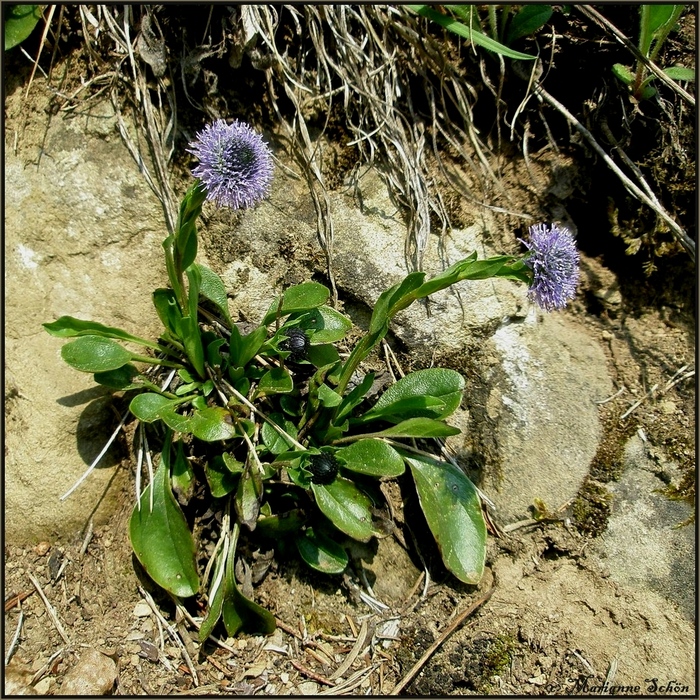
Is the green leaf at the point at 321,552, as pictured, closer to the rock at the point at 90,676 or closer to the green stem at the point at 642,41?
the rock at the point at 90,676

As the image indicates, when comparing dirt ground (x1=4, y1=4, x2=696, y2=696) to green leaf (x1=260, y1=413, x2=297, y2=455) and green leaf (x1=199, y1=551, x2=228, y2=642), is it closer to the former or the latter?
green leaf (x1=199, y1=551, x2=228, y2=642)

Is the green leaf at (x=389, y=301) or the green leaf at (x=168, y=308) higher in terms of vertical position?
the green leaf at (x=389, y=301)

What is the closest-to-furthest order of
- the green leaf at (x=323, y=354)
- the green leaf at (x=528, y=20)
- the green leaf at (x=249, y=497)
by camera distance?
the green leaf at (x=249, y=497) → the green leaf at (x=323, y=354) → the green leaf at (x=528, y=20)

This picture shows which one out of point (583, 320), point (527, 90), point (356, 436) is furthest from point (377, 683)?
point (527, 90)

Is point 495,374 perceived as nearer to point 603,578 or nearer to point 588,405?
point 588,405

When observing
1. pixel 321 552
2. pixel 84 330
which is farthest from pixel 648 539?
pixel 84 330

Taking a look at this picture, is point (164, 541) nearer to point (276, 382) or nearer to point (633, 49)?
point (276, 382)

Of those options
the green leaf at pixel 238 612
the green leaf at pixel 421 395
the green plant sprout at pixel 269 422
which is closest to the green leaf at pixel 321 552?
the green plant sprout at pixel 269 422

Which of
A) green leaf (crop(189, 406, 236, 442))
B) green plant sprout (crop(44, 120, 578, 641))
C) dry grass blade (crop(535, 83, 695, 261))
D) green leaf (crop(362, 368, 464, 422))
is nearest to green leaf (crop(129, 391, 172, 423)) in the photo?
green plant sprout (crop(44, 120, 578, 641))
